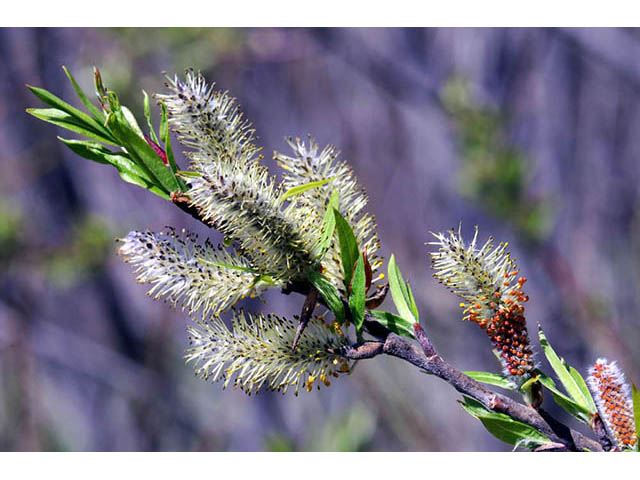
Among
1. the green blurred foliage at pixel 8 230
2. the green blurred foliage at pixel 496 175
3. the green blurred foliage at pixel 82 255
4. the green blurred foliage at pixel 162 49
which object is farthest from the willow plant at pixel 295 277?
the green blurred foliage at pixel 8 230

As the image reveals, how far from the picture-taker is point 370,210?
302 cm

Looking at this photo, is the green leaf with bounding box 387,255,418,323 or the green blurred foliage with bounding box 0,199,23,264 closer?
the green leaf with bounding box 387,255,418,323

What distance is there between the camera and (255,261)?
54 centimetres

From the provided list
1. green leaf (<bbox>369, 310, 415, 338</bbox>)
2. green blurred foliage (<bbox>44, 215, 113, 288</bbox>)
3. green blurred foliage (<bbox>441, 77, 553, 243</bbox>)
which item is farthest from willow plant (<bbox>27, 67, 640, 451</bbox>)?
green blurred foliage (<bbox>44, 215, 113, 288</bbox>)

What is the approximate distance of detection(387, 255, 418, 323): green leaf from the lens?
57 centimetres

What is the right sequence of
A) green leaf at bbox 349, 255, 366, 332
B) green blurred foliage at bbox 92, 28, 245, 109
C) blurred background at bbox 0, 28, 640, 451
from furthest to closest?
blurred background at bbox 0, 28, 640, 451
green blurred foliage at bbox 92, 28, 245, 109
green leaf at bbox 349, 255, 366, 332

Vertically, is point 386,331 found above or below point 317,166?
below

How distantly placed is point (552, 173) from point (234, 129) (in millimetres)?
2570

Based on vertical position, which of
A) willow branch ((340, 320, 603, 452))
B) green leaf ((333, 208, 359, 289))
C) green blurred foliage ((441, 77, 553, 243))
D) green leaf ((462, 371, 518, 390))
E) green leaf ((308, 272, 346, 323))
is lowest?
willow branch ((340, 320, 603, 452))

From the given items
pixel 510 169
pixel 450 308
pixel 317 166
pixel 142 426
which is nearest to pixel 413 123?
pixel 450 308

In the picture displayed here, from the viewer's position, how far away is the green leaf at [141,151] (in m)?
0.52

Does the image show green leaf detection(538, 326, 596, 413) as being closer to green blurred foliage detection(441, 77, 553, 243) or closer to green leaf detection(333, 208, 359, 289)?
green leaf detection(333, 208, 359, 289)

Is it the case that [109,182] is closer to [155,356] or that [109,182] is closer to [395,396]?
[155,356]

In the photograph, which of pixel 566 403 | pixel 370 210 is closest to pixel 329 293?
pixel 566 403
